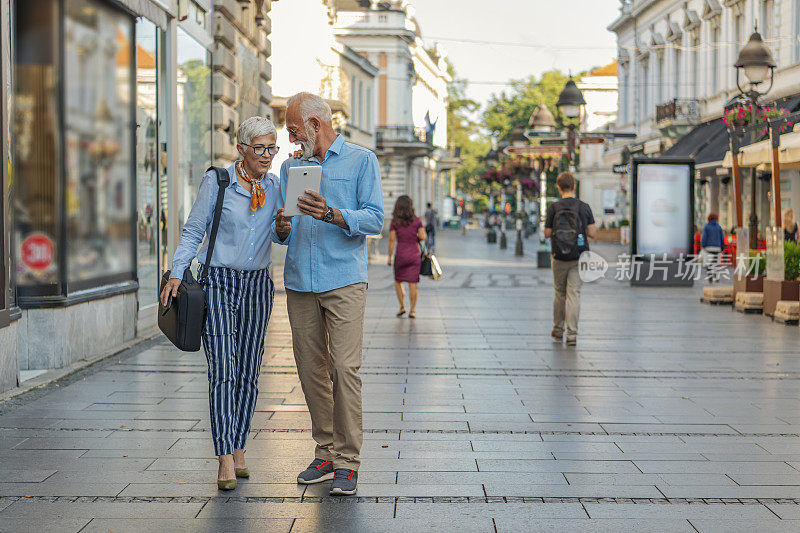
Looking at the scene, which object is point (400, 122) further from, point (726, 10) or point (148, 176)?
point (148, 176)

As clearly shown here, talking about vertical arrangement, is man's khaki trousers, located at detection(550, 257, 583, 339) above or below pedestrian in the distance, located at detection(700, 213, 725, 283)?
below

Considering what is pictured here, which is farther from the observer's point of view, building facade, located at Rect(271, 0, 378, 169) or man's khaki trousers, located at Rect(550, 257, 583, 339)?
building facade, located at Rect(271, 0, 378, 169)

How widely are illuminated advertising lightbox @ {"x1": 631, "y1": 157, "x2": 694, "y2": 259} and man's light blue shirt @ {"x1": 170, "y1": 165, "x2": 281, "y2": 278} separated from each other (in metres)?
18.2

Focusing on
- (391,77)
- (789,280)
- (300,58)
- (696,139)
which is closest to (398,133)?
(391,77)

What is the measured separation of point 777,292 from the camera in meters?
15.2

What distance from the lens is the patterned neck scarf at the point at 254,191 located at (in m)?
5.59

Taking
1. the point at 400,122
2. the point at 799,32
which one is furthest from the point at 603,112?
the point at 799,32

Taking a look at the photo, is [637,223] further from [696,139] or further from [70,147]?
[696,139]

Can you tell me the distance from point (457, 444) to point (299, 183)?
2216 millimetres

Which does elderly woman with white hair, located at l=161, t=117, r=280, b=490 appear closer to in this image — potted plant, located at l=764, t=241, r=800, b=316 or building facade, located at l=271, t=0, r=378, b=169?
potted plant, located at l=764, t=241, r=800, b=316

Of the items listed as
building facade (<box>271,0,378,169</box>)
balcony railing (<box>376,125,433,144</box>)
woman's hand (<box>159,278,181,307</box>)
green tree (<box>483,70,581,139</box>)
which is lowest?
woman's hand (<box>159,278,181,307</box>)

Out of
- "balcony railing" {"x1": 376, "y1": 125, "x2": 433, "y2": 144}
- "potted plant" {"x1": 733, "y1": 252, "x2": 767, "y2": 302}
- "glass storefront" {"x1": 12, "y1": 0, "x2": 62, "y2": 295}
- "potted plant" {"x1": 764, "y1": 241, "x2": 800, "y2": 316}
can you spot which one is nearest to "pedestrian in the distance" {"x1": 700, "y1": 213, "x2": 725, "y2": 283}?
"potted plant" {"x1": 733, "y1": 252, "x2": 767, "y2": 302}

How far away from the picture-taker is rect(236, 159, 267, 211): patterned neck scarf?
18.3 ft

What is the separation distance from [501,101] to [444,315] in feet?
243
